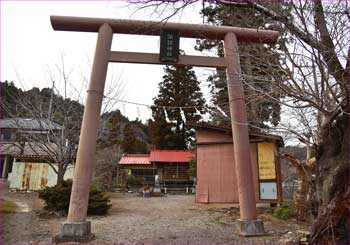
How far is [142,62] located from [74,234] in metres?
3.86

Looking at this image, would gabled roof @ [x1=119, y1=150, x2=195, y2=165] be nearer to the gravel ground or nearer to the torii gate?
the gravel ground

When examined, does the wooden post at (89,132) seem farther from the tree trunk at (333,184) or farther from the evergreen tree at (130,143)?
the evergreen tree at (130,143)

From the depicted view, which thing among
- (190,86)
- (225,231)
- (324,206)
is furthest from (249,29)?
(190,86)

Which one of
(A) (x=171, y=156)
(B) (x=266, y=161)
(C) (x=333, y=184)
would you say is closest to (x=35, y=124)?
(B) (x=266, y=161)

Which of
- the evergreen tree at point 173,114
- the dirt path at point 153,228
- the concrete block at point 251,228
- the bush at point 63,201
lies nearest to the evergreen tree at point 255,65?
the concrete block at point 251,228

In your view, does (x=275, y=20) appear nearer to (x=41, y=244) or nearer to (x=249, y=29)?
(x=249, y=29)

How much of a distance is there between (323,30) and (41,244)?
19.0 feet

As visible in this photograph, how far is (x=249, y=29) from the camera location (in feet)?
21.2

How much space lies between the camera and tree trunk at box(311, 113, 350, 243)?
3928 millimetres

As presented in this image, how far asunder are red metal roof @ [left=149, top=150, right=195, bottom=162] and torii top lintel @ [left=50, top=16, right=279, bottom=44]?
545 inches

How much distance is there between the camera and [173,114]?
Answer: 83.1 feet

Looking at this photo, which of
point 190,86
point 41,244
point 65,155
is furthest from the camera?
point 190,86

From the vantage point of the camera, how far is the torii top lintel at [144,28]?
20.8 ft

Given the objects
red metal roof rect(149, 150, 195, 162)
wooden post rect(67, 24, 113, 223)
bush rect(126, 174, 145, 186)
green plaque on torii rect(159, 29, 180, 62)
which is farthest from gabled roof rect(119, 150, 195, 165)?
wooden post rect(67, 24, 113, 223)
